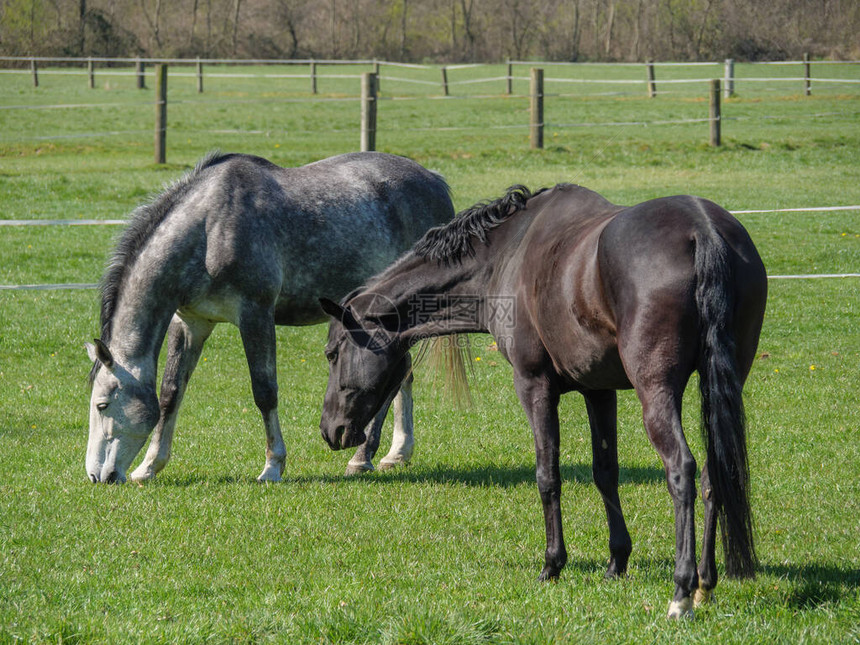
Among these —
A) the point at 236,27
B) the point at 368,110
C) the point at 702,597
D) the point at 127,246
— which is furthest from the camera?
the point at 236,27

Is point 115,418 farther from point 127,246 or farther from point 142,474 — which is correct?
point 127,246

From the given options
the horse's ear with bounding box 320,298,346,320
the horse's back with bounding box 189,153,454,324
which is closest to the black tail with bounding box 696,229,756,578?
the horse's ear with bounding box 320,298,346,320

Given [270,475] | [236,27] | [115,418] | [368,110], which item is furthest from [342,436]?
[236,27]

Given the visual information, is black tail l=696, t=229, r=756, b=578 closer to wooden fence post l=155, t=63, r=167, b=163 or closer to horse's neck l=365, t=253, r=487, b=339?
horse's neck l=365, t=253, r=487, b=339

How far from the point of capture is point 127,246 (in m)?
6.34

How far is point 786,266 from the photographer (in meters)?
12.9

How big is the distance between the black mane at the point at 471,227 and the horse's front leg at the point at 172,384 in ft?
7.92

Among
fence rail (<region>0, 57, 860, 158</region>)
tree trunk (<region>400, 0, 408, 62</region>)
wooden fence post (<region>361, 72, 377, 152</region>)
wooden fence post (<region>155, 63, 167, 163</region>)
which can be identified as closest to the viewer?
wooden fence post (<region>361, 72, 377, 152</region>)

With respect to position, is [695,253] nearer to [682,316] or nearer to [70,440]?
[682,316]

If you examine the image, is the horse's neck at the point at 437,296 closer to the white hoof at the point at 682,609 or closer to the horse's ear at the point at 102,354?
the white hoof at the point at 682,609

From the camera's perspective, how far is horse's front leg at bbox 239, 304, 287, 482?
6.45m

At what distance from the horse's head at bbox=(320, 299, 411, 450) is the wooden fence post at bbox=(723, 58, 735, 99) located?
22.3 meters

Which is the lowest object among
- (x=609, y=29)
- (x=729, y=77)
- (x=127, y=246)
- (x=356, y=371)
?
(x=356, y=371)

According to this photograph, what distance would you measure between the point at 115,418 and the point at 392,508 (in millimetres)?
1823
